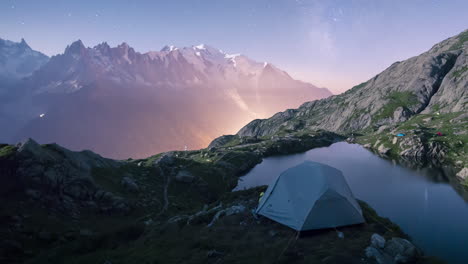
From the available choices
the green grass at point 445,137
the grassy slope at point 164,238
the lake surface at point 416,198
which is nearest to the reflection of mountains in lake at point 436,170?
the lake surface at point 416,198

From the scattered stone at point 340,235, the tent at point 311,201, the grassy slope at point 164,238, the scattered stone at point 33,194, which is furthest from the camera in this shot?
the scattered stone at point 33,194

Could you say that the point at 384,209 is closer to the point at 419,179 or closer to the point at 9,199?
the point at 419,179

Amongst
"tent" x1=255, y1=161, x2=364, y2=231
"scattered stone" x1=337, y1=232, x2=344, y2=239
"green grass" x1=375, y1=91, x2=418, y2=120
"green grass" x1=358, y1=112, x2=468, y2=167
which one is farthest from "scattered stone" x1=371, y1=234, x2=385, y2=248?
"green grass" x1=375, y1=91, x2=418, y2=120

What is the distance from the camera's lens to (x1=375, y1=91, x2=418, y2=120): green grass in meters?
181

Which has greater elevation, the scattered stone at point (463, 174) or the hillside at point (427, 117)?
the hillside at point (427, 117)

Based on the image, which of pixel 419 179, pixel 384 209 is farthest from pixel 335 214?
pixel 419 179

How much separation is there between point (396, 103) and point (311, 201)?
655 feet

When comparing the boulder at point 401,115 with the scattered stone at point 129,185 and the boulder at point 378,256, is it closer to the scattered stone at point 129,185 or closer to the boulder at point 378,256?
the scattered stone at point 129,185

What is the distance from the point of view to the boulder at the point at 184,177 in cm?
6336

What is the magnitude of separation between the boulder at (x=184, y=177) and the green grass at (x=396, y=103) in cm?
16772

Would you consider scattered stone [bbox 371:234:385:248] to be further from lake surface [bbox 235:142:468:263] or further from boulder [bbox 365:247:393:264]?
lake surface [bbox 235:142:468:263]

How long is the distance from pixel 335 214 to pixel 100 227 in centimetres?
3163

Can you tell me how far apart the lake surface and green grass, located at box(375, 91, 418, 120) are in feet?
317

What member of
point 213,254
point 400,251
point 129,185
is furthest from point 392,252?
point 129,185
